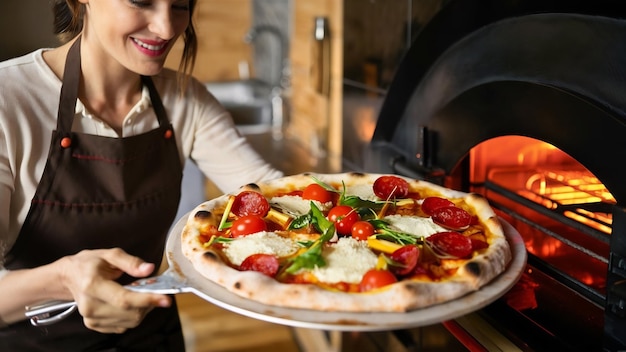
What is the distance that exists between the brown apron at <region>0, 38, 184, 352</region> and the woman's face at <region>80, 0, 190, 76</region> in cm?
14

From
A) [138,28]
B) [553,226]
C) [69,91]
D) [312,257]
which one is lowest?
[553,226]

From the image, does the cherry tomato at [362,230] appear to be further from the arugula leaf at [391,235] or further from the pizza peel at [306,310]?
the pizza peel at [306,310]

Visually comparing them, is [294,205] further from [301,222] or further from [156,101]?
[156,101]

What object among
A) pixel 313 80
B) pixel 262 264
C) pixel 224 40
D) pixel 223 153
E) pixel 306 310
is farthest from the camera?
pixel 224 40

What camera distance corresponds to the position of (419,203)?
140 cm

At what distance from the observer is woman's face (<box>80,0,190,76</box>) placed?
1350 millimetres

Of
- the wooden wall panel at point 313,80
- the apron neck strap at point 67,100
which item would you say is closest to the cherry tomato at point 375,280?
the apron neck strap at point 67,100

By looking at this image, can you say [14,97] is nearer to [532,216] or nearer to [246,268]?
[246,268]

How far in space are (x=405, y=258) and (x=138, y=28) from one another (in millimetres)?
734

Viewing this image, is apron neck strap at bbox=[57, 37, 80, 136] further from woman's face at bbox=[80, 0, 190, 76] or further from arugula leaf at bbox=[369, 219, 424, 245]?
arugula leaf at bbox=[369, 219, 424, 245]

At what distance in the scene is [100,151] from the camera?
1493mm

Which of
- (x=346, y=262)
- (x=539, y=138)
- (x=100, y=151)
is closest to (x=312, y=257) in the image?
(x=346, y=262)

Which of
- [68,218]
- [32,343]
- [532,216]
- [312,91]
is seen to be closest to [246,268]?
[68,218]

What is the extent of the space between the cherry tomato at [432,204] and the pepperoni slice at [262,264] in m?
0.38
